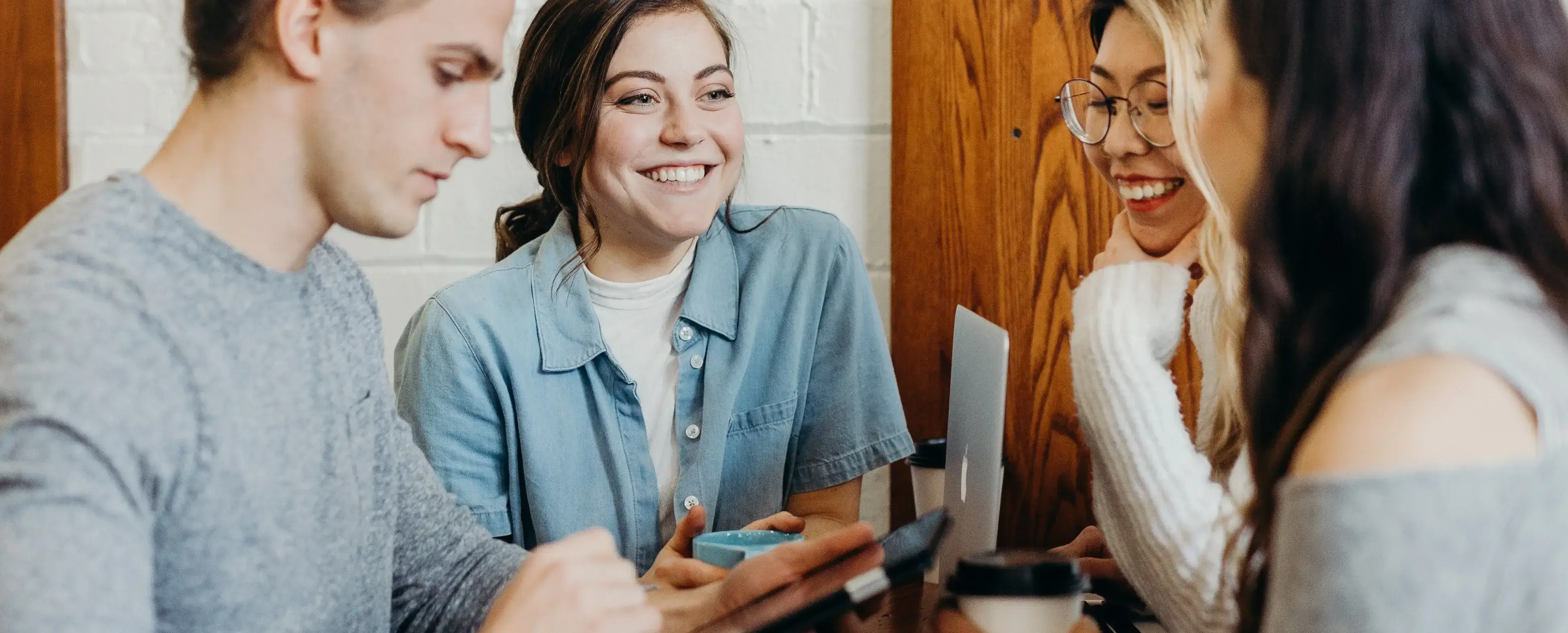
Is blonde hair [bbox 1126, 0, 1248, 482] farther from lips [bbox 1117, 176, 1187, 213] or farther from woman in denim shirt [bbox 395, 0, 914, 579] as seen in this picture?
woman in denim shirt [bbox 395, 0, 914, 579]

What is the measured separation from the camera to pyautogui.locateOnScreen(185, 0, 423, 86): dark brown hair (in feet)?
2.35

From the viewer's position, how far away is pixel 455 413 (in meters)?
1.31

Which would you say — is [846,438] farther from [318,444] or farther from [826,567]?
[318,444]

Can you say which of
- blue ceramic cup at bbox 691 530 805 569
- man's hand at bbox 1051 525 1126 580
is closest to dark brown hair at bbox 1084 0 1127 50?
man's hand at bbox 1051 525 1126 580

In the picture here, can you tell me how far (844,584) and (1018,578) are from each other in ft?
0.42

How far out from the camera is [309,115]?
74 cm

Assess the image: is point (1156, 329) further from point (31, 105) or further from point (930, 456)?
point (31, 105)

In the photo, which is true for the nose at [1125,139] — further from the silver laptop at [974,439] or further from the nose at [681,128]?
the nose at [681,128]

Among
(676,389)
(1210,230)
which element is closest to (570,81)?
(676,389)

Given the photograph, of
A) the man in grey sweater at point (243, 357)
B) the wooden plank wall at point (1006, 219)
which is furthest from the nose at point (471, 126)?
the wooden plank wall at point (1006, 219)

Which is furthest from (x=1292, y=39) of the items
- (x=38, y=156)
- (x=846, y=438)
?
(x=38, y=156)

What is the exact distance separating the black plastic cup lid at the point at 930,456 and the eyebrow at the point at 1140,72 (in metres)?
0.41

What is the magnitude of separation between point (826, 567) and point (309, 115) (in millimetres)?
445

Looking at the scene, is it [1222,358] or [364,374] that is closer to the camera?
[364,374]
